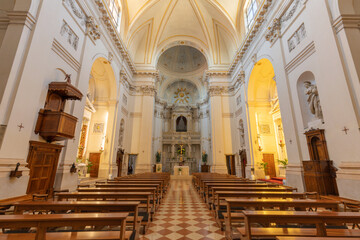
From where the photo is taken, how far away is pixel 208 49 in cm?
1714

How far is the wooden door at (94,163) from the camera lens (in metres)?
10.5

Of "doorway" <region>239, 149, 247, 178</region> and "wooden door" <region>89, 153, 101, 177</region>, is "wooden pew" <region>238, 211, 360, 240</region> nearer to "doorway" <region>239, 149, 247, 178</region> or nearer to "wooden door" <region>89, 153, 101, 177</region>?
"wooden door" <region>89, 153, 101, 177</region>

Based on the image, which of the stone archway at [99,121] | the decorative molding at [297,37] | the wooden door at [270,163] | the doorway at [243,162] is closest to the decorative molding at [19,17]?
the stone archway at [99,121]

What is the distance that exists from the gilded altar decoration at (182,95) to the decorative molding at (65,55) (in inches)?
704

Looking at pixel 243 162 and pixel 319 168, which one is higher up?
pixel 243 162

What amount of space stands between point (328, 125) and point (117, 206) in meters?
6.23

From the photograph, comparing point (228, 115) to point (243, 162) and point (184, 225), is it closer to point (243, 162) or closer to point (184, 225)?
point (243, 162)

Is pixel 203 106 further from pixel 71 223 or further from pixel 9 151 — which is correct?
pixel 71 223

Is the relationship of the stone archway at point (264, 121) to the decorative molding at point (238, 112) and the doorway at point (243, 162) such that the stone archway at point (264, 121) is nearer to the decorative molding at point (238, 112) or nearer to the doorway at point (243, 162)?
the doorway at point (243, 162)

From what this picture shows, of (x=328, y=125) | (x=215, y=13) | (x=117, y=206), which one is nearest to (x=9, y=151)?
(x=117, y=206)

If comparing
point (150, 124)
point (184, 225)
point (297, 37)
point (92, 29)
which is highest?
point (92, 29)

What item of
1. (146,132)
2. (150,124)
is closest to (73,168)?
(146,132)

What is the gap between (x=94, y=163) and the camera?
10633 millimetres

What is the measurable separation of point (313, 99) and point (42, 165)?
951 cm
